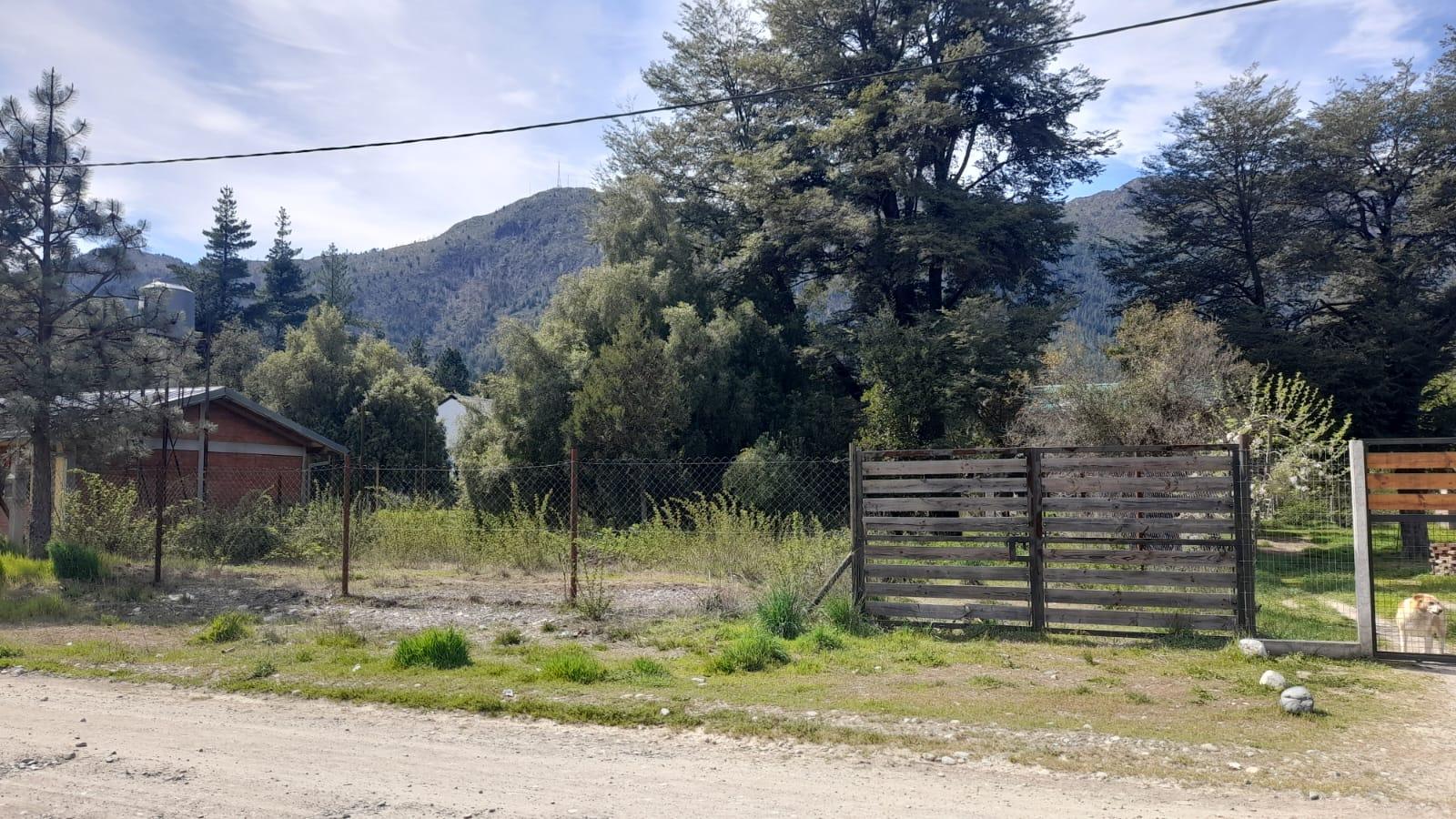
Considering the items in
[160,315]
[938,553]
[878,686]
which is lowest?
[878,686]

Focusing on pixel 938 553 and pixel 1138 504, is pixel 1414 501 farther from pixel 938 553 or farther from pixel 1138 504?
pixel 938 553

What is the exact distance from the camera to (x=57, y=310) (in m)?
15.6

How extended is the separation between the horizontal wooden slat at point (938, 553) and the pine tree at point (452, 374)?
56523 mm

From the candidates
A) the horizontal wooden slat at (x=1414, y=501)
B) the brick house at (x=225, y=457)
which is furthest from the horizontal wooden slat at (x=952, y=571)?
the brick house at (x=225, y=457)

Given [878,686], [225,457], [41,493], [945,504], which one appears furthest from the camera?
[225,457]

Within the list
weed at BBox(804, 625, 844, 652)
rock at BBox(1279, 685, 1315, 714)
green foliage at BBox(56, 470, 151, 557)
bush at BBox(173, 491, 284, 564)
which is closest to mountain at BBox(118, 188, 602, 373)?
bush at BBox(173, 491, 284, 564)

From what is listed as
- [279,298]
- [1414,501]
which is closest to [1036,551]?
[1414,501]

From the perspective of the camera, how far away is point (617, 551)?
15734mm

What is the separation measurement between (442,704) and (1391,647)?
8812mm

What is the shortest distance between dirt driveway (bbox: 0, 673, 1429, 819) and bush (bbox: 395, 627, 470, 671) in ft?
4.81

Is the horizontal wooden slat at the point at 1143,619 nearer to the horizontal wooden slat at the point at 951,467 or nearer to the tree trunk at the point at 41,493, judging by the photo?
the horizontal wooden slat at the point at 951,467

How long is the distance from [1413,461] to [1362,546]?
0.91 m

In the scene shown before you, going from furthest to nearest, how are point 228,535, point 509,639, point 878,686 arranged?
1. point 228,535
2. point 509,639
3. point 878,686

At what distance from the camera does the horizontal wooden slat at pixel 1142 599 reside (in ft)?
30.0
